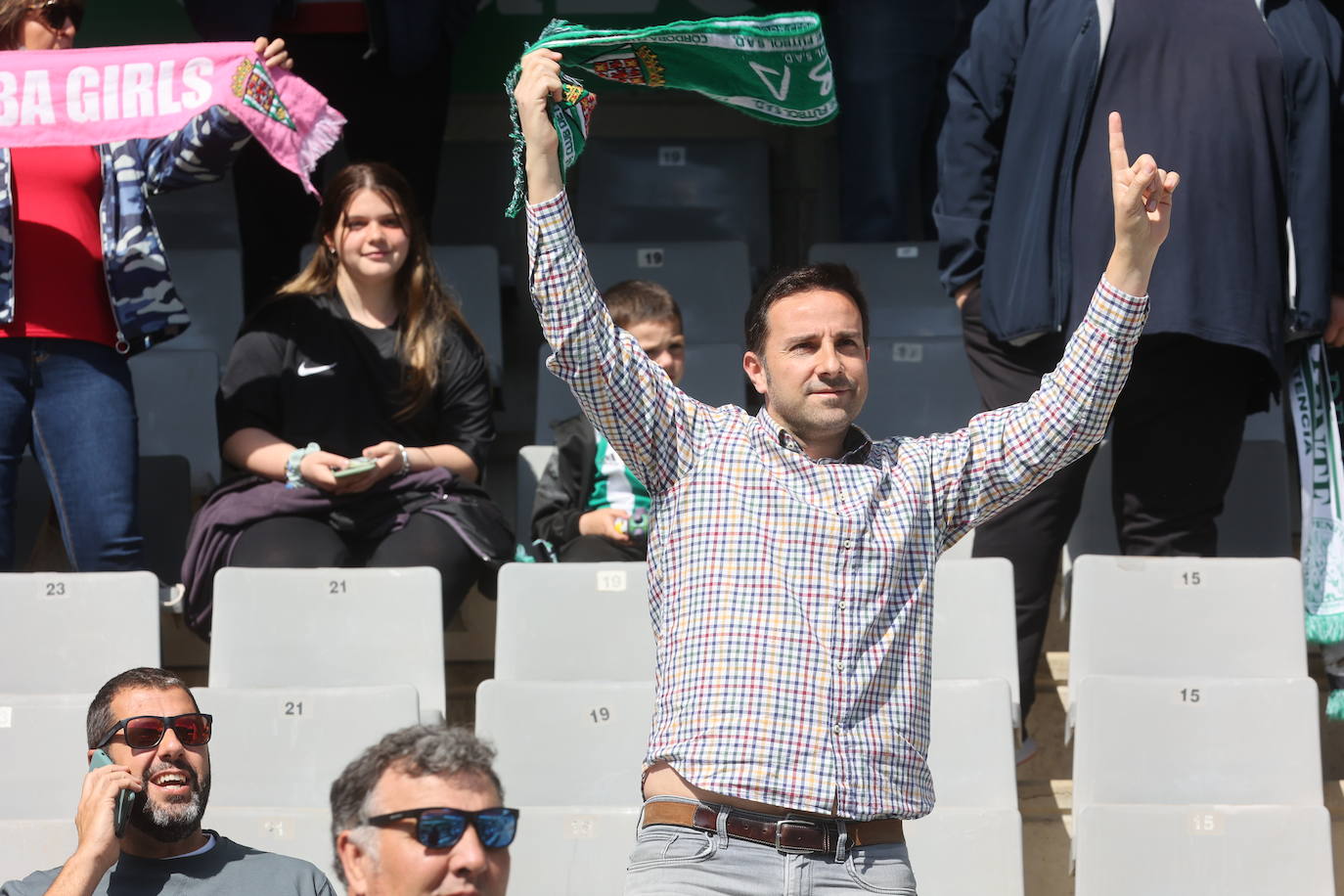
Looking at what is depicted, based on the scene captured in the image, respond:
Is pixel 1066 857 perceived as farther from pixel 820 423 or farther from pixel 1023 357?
pixel 820 423

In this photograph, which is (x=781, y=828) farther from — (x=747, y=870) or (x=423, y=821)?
(x=423, y=821)

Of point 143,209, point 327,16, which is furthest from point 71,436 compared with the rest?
point 327,16

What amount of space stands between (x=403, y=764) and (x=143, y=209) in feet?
7.30

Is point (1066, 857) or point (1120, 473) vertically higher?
point (1120, 473)

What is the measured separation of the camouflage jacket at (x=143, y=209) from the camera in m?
3.83

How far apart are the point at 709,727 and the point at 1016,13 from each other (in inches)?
85.8

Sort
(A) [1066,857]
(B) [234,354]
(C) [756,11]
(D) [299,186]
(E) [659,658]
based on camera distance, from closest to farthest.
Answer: (E) [659,658] → (A) [1066,857] → (B) [234,354] → (D) [299,186] → (C) [756,11]

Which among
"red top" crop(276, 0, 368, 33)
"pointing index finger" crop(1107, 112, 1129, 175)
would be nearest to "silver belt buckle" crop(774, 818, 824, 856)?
"pointing index finger" crop(1107, 112, 1129, 175)

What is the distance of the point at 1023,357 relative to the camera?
12.6ft

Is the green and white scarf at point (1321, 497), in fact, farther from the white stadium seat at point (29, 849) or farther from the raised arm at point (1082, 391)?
the white stadium seat at point (29, 849)

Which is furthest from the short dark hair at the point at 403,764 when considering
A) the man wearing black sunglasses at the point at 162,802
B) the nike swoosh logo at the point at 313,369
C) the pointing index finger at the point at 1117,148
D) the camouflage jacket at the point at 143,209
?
the nike swoosh logo at the point at 313,369

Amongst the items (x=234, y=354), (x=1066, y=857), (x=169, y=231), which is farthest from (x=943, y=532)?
(x=169, y=231)

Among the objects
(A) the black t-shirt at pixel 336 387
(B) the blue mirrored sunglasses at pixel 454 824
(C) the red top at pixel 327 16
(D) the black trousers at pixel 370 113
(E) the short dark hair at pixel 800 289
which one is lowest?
(B) the blue mirrored sunglasses at pixel 454 824

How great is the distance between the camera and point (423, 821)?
1.97 m
